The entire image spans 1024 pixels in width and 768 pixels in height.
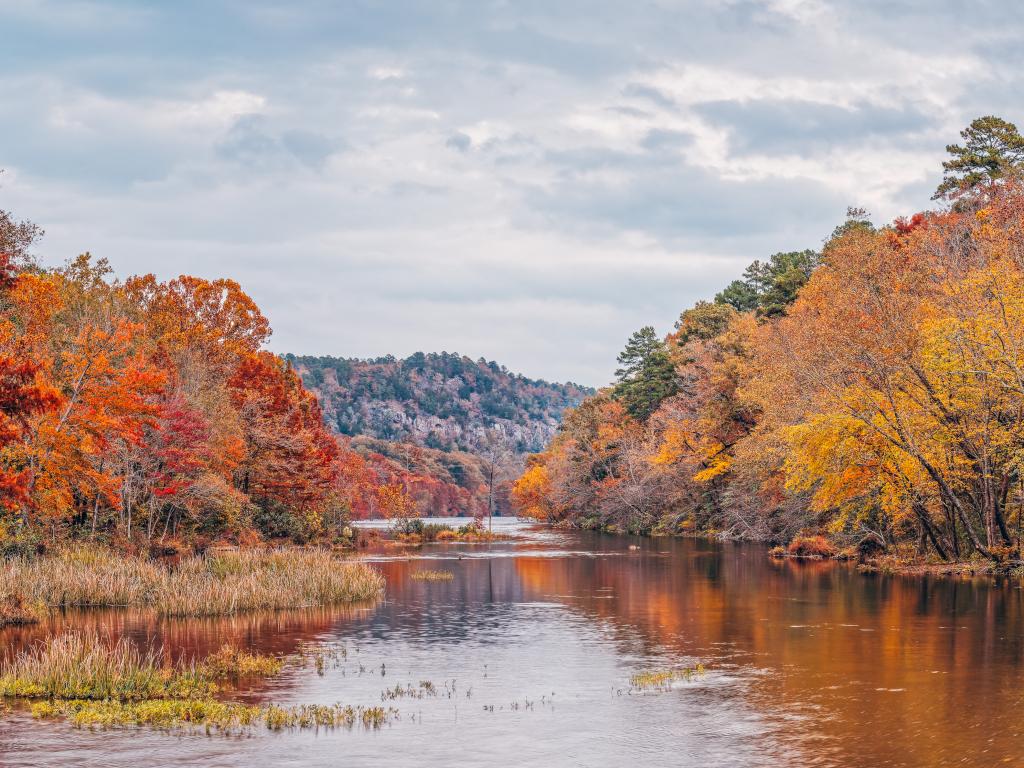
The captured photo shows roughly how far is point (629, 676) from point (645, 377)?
85.3 m

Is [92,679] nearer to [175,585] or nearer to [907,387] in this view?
[175,585]

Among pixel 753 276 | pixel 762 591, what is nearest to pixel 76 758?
pixel 762 591

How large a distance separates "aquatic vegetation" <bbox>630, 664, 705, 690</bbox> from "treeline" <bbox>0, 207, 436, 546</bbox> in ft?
55.5

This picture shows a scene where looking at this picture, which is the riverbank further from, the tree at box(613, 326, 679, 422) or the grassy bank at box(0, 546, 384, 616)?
the tree at box(613, 326, 679, 422)

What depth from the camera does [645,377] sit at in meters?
109

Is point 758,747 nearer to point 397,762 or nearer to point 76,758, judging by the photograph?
point 397,762

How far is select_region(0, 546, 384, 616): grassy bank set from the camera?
35.3 meters

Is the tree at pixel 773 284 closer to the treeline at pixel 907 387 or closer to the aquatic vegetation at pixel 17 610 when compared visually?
the treeline at pixel 907 387

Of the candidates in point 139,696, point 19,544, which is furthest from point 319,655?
point 19,544

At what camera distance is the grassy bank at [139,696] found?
65.7 feet

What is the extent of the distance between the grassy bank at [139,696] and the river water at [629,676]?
0.64m

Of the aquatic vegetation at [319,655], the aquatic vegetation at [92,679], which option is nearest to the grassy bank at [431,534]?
the aquatic vegetation at [319,655]

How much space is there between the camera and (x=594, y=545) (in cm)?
8188

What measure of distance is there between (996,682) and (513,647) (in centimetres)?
1302
